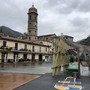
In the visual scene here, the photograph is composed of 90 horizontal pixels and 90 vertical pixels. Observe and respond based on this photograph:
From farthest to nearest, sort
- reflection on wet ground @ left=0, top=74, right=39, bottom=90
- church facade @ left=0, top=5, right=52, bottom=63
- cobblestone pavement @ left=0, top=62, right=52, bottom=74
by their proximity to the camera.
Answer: church facade @ left=0, top=5, right=52, bottom=63 → cobblestone pavement @ left=0, top=62, right=52, bottom=74 → reflection on wet ground @ left=0, top=74, right=39, bottom=90

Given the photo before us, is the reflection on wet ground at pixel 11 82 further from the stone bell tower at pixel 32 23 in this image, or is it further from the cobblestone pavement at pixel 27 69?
the stone bell tower at pixel 32 23

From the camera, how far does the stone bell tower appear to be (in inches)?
A: 2926

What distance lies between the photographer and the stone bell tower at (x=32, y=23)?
74.3m

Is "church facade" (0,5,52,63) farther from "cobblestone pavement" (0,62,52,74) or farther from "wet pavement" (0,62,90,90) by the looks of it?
"wet pavement" (0,62,90,90)

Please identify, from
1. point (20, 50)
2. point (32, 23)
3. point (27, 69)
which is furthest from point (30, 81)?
point (32, 23)

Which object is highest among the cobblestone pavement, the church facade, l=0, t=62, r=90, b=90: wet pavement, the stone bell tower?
the stone bell tower

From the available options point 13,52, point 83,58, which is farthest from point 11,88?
point 13,52

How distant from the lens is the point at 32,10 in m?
75.3

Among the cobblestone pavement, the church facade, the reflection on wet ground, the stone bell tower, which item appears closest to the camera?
the reflection on wet ground

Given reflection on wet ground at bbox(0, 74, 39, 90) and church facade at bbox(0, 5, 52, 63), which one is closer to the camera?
reflection on wet ground at bbox(0, 74, 39, 90)

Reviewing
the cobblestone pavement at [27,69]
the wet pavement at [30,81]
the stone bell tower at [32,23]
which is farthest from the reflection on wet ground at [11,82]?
the stone bell tower at [32,23]

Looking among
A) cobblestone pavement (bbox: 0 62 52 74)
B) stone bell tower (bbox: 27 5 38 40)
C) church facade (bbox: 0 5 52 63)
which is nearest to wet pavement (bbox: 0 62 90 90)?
cobblestone pavement (bbox: 0 62 52 74)

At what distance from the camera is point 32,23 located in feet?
244

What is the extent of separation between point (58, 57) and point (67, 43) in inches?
57.5
